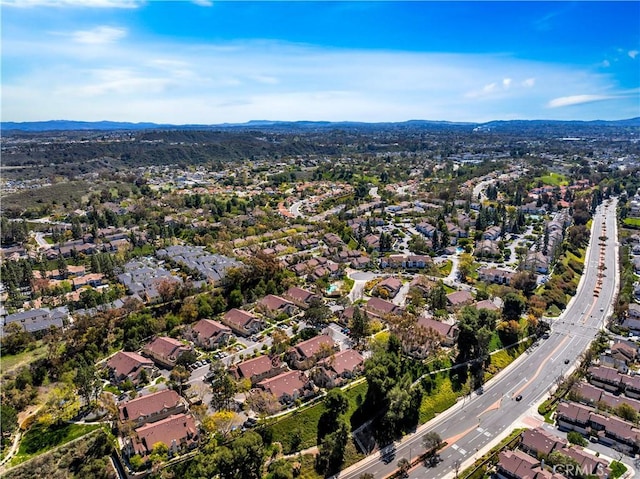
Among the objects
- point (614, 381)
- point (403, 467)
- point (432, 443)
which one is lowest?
point (403, 467)

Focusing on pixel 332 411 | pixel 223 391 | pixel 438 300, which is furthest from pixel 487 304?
pixel 223 391

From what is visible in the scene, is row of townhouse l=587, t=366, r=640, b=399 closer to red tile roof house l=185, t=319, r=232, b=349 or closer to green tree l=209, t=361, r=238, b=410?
green tree l=209, t=361, r=238, b=410

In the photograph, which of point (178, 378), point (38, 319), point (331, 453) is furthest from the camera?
point (38, 319)

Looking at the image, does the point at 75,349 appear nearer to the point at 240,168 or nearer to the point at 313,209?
the point at 313,209

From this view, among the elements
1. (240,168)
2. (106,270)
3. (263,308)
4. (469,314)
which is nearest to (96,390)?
(263,308)

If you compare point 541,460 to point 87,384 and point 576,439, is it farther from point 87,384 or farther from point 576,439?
point 87,384

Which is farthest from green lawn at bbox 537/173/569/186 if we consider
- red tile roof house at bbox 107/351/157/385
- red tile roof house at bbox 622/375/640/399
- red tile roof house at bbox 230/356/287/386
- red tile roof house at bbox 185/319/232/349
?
red tile roof house at bbox 107/351/157/385

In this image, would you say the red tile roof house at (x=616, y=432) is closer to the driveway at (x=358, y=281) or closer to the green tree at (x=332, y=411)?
the green tree at (x=332, y=411)
